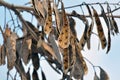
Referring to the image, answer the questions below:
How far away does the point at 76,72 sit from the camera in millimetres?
1504

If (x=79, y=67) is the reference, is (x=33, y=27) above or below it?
above

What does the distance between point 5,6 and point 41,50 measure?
0.25 meters

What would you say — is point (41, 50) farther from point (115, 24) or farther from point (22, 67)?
point (115, 24)

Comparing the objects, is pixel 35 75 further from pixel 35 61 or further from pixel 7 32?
pixel 7 32

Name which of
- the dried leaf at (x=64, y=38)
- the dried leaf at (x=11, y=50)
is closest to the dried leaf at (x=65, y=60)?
the dried leaf at (x=64, y=38)

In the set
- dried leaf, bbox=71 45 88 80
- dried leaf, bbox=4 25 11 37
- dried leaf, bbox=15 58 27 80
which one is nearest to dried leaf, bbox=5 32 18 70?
dried leaf, bbox=4 25 11 37

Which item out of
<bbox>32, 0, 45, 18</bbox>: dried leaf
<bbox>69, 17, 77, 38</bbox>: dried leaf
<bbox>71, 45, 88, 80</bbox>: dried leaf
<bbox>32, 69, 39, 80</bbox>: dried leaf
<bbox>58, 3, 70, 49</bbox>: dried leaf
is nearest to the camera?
<bbox>58, 3, 70, 49</bbox>: dried leaf

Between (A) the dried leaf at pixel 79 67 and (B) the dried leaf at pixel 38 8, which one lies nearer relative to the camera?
(B) the dried leaf at pixel 38 8

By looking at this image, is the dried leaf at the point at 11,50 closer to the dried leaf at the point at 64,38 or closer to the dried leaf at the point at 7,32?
the dried leaf at the point at 7,32

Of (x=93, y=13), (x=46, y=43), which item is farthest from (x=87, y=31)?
(x=46, y=43)

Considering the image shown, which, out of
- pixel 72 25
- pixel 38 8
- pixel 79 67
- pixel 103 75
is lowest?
pixel 103 75

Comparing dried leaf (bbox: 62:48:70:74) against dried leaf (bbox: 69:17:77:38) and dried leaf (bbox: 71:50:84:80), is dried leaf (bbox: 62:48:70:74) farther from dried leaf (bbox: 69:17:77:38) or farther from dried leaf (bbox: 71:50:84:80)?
dried leaf (bbox: 69:17:77:38)

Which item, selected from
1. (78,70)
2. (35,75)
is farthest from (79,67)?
(35,75)

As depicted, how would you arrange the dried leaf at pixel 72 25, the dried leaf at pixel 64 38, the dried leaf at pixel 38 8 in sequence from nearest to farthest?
the dried leaf at pixel 64 38 → the dried leaf at pixel 38 8 → the dried leaf at pixel 72 25
